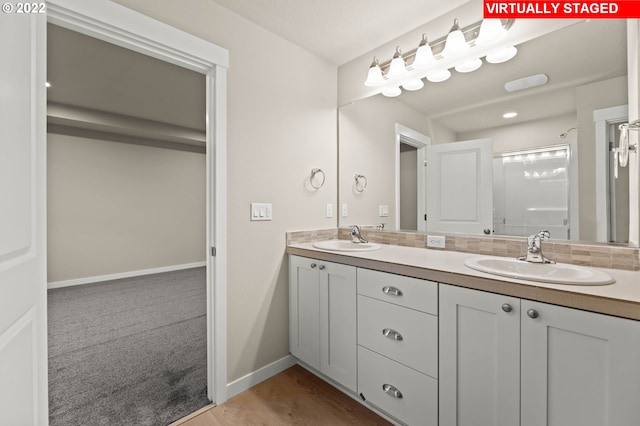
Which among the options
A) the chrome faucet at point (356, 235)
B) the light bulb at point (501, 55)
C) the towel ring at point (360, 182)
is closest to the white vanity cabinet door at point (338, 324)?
the chrome faucet at point (356, 235)

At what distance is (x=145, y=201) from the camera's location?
4832 millimetres

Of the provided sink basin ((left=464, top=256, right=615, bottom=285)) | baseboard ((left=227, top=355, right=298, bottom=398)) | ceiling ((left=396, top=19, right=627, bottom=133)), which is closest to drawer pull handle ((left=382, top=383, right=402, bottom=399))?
sink basin ((left=464, top=256, right=615, bottom=285))

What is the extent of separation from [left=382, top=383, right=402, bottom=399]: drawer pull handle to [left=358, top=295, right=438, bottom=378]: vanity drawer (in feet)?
0.50

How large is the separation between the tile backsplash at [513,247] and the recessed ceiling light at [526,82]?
837 millimetres

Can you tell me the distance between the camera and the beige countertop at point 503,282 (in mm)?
866

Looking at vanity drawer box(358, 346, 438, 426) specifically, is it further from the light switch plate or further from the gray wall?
the gray wall

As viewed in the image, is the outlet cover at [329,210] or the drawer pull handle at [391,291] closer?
the drawer pull handle at [391,291]

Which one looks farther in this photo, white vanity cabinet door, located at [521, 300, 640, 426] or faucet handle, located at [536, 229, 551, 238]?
faucet handle, located at [536, 229, 551, 238]

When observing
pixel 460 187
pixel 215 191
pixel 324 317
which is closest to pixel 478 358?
pixel 324 317

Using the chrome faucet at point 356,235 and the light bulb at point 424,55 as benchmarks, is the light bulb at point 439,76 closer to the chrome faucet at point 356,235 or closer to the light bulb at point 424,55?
the light bulb at point 424,55

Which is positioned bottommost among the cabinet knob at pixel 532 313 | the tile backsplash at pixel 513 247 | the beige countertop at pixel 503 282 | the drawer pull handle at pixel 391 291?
the drawer pull handle at pixel 391 291
